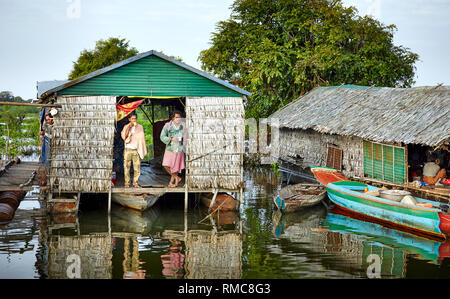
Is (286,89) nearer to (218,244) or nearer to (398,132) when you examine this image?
(398,132)

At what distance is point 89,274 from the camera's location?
9.06 m

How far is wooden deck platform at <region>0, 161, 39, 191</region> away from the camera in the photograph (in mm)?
14070

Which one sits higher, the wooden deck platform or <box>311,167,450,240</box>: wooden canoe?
the wooden deck platform

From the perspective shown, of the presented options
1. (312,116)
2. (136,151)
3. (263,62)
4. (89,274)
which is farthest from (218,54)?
(89,274)

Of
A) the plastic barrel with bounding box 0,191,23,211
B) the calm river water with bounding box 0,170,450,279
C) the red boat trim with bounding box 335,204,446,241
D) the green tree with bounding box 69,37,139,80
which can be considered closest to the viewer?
the calm river water with bounding box 0,170,450,279

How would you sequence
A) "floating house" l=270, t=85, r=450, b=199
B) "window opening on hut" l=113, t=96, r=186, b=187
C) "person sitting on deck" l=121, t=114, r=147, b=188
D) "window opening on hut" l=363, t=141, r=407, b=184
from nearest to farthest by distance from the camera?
"person sitting on deck" l=121, t=114, r=147, b=188
"floating house" l=270, t=85, r=450, b=199
"window opening on hut" l=363, t=141, r=407, b=184
"window opening on hut" l=113, t=96, r=186, b=187

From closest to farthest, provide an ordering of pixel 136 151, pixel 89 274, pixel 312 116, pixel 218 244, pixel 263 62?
1. pixel 89 274
2. pixel 218 244
3. pixel 136 151
4. pixel 312 116
5. pixel 263 62

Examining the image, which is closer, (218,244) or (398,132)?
(218,244)

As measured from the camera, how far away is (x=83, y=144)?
13742 mm

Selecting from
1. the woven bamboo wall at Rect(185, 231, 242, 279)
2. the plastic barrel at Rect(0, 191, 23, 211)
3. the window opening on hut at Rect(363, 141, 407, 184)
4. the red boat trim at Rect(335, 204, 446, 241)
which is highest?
the window opening on hut at Rect(363, 141, 407, 184)

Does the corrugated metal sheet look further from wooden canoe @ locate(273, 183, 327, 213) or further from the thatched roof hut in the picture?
wooden canoe @ locate(273, 183, 327, 213)

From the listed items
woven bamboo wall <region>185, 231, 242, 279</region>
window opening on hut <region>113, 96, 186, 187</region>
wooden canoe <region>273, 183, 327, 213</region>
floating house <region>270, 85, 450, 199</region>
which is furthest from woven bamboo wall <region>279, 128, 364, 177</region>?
woven bamboo wall <region>185, 231, 242, 279</region>

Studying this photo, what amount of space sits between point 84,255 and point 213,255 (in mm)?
2678
